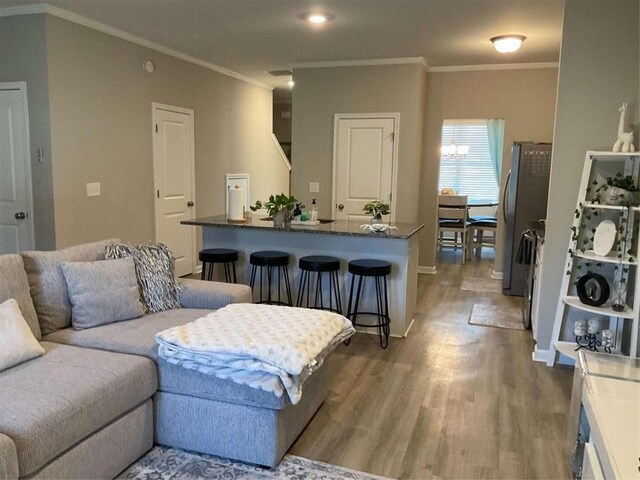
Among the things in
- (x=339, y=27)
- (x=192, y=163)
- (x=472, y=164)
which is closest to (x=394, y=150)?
(x=339, y=27)

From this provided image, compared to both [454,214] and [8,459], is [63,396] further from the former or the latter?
[454,214]

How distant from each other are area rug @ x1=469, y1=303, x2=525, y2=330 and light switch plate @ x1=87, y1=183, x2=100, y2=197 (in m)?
3.72

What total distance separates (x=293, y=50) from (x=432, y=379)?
388 centimetres

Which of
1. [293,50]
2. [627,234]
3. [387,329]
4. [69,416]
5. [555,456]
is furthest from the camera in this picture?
[293,50]

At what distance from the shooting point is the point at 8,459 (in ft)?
5.62

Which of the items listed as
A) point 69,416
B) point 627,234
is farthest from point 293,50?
point 69,416

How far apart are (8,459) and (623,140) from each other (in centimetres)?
368

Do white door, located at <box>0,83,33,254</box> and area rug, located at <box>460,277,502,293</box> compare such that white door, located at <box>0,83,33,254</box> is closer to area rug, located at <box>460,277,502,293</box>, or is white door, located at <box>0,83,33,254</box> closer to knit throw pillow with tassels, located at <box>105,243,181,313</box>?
knit throw pillow with tassels, located at <box>105,243,181,313</box>

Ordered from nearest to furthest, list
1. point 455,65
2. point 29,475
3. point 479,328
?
point 29,475 < point 479,328 < point 455,65

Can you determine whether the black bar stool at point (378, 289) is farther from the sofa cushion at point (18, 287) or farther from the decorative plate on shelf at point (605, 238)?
the sofa cushion at point (18, 287)

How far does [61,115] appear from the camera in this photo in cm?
441

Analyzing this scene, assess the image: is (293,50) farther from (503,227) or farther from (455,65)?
(503,227)

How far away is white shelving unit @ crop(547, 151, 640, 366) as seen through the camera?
3271 millimetres

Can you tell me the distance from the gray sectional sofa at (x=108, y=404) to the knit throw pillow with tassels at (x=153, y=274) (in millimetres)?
174
